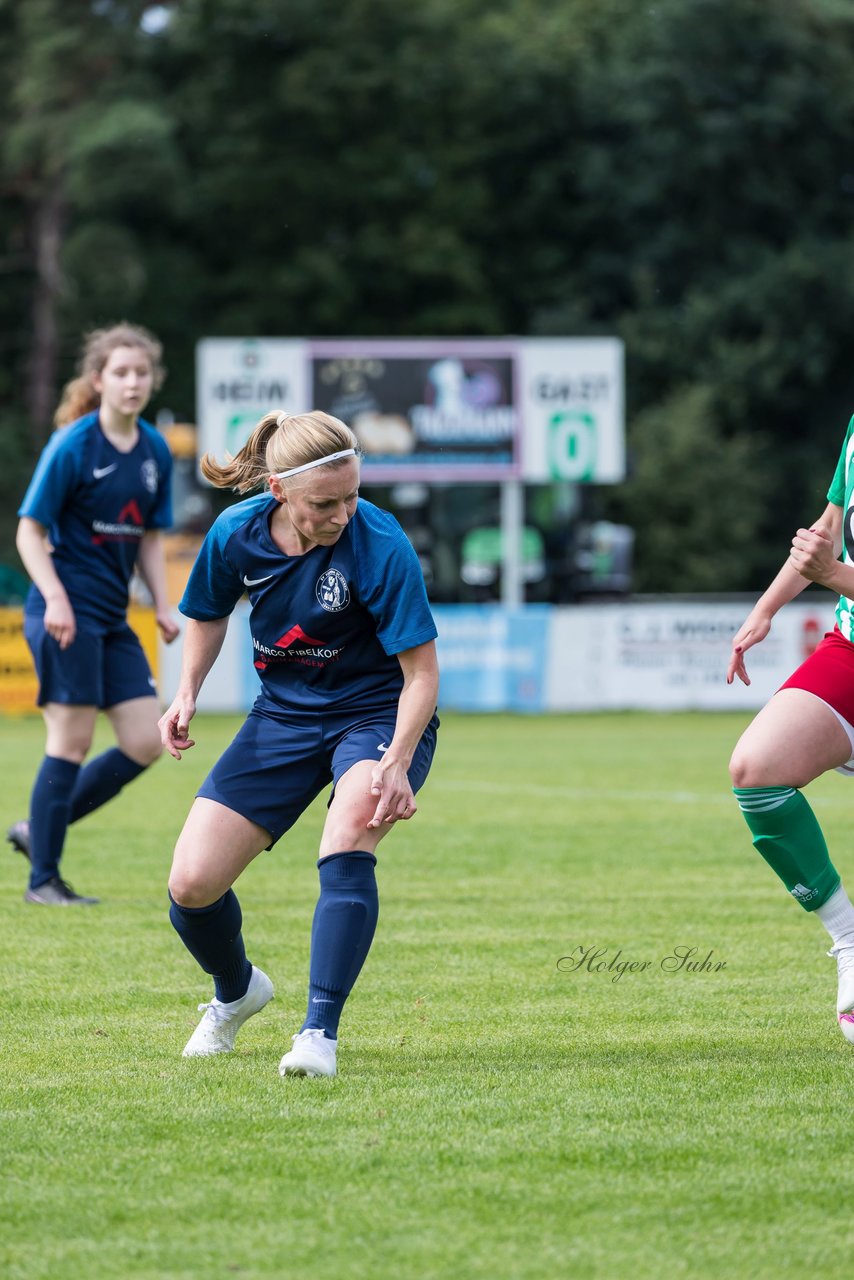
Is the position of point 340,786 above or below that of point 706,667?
above

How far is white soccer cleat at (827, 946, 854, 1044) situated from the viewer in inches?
193

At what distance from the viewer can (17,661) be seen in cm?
2102

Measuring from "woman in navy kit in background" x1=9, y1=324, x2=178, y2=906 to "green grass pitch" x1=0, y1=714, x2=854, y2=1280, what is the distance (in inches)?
20.1

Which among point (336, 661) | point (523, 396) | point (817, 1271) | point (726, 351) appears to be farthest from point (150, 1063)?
point (726, 351)

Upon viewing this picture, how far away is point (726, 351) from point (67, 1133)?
37.9m

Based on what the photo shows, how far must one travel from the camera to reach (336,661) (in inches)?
189

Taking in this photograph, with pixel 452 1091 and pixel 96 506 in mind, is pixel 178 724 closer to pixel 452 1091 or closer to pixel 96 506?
pixel 452 1091

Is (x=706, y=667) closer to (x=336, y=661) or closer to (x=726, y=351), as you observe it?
(x=336, y=661)

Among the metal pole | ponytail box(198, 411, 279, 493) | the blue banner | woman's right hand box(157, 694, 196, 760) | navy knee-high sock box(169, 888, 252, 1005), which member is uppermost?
ponytail box(198, 411, 279, 493)

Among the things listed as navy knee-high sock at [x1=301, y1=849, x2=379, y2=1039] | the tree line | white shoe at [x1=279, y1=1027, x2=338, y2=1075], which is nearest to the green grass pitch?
white shoe at [x1=279, y1=1027, x2=338, y2=1075]

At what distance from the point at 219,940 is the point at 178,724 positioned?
1.80 feet

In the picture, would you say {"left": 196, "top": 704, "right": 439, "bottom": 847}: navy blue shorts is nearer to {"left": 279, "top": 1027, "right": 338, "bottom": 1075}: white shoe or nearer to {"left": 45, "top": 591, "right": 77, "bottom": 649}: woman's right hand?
{"left": 279, "top": 1027, "right": 338, "bottom": 1075}: white shoe

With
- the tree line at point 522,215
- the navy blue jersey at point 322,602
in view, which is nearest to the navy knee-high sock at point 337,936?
the navy blue jersey at point 322,602

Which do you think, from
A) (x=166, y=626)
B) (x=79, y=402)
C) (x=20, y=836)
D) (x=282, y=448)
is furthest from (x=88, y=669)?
(x=282, y=448)
